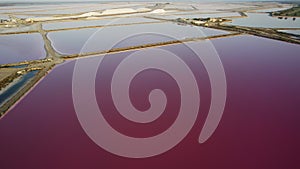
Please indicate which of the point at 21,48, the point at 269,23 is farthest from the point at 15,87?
the point at 269,23

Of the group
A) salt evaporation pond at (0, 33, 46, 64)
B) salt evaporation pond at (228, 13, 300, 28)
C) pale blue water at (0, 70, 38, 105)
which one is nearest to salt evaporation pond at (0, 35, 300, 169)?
pale blue water at (0, 70, 38, 105)

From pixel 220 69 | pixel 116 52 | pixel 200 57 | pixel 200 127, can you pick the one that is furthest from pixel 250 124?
pixel 116 52

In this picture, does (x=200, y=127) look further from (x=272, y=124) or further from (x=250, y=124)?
(x=272, y=124)

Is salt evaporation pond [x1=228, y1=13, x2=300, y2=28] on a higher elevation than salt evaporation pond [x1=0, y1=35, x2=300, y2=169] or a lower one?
higher

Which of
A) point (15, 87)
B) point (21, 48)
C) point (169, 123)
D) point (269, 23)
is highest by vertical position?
point (269, 23)

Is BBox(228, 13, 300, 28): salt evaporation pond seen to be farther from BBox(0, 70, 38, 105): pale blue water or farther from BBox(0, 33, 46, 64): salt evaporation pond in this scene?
BBox(0, 70, 38, 105): pale blue water

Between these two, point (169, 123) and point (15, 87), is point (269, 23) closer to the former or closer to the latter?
point (169, 123)
